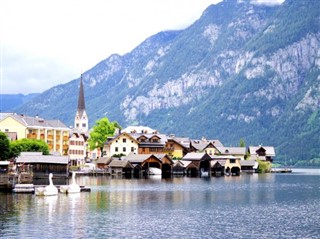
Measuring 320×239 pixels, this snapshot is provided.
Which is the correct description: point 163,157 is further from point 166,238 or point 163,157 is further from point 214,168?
point 166,238

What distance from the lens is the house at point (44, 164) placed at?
128875 mm

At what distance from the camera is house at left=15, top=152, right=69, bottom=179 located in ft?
423

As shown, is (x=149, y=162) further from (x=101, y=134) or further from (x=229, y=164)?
(x=229, y=164)

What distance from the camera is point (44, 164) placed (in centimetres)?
13325

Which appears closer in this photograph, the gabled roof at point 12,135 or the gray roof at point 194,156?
the gabled roof at point 12,135

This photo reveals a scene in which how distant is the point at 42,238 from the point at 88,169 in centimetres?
11313

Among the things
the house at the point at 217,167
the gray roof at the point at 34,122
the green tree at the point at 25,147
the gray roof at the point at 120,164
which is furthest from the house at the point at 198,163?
the green tree at the point at 25,147

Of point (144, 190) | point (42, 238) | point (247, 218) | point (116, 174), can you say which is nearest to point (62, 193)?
point (144, 190)

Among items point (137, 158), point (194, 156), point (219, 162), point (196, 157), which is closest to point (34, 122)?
point (137, 158)

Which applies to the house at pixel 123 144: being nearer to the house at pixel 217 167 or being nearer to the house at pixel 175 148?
the house at pixel 175 148

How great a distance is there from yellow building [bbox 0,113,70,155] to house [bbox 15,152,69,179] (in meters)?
39.5

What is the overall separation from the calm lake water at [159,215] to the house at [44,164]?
35.2m

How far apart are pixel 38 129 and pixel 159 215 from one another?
381 feet

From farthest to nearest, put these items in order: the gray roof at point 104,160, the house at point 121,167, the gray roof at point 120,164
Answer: the gray roof at point 104,160 < the gray roof at point 120,164 < the house at point 121,167
